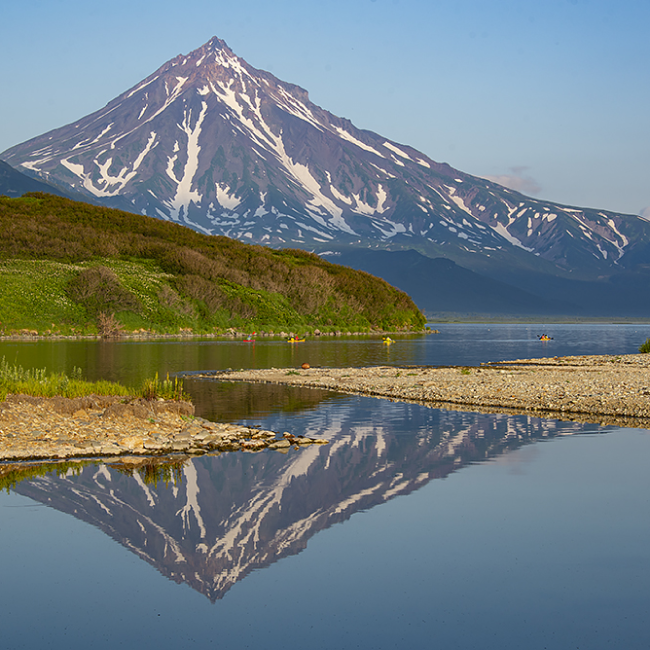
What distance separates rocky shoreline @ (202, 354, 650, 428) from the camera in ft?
84.6

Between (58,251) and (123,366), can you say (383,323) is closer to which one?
(58,251)

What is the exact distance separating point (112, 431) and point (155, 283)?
79.8 metres

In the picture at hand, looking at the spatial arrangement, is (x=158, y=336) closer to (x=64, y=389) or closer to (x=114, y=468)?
(x=64, y=389)

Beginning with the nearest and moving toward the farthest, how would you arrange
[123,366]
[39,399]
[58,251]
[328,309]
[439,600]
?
[439,600], [39,399], [123,366], [58,251], [328,309]

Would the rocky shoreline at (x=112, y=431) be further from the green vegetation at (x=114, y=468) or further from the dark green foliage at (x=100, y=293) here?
the dark green foliage at (x=100, y=293)

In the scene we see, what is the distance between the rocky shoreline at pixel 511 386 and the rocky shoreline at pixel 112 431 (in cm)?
994

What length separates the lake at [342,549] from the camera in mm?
8461

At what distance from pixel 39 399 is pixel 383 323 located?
319 feet

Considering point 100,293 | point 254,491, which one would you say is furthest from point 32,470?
point 100,293

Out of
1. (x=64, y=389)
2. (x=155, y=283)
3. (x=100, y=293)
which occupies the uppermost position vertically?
(x=155, y=283)

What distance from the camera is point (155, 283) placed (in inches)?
3809

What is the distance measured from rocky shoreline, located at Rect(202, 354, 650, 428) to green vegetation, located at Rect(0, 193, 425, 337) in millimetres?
50228

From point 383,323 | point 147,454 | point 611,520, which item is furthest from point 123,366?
point 383,323

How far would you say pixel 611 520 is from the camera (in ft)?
41.7
